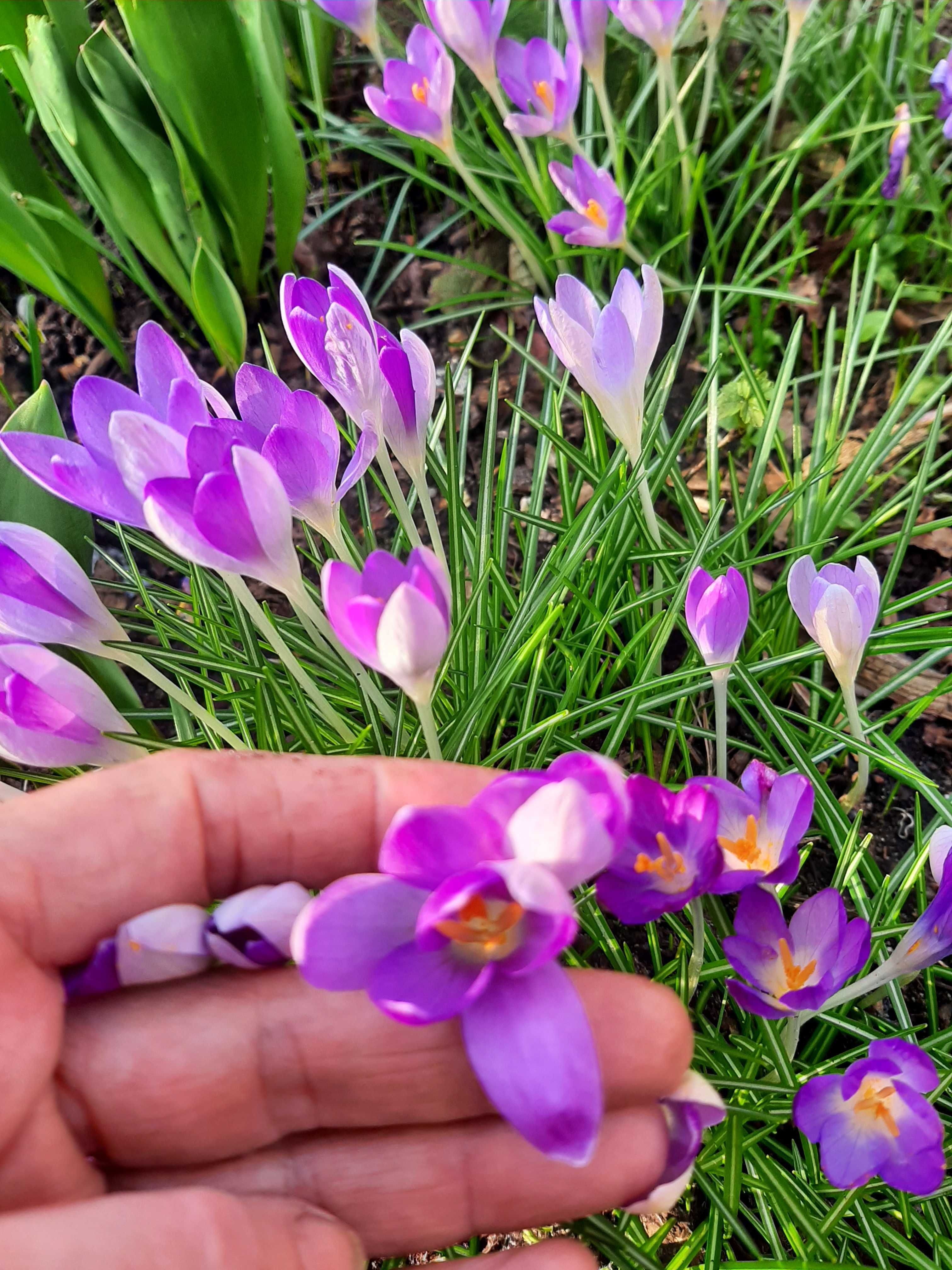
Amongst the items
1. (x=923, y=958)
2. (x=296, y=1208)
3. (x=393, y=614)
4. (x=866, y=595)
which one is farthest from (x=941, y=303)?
(x=296, y=1208)

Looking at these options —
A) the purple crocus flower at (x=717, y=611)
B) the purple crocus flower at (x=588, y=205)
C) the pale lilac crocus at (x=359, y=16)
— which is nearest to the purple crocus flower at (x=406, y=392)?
the purple crocus flower at (x=717, y=611)

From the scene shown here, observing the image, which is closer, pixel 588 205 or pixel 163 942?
pixel 163 942

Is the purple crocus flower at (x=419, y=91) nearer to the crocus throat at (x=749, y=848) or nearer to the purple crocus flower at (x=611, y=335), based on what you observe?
the purple crocus flower at (x=611, y=335)

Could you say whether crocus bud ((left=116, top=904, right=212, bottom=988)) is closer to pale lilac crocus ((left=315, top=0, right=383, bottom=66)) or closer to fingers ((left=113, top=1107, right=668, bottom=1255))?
fingers ((left=113, top=1107, right=668, bottom=1255))

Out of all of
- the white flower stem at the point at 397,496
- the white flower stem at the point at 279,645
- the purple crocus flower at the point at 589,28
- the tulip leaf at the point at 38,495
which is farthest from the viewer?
the purple crocus flower at the point at 589,28

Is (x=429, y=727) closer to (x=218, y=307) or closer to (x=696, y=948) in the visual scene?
(x=696, y=948)

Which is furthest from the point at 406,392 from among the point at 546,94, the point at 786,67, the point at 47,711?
the point at 786,67
